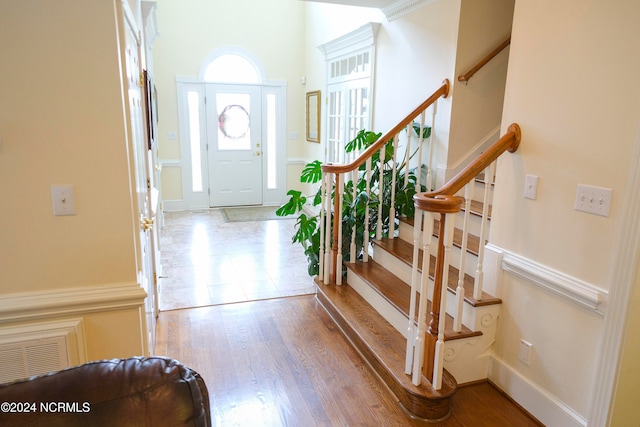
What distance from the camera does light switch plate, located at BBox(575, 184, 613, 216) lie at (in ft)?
5.83

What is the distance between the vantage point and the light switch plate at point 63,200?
5.31ft

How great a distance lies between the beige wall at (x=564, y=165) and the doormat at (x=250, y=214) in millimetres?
4499

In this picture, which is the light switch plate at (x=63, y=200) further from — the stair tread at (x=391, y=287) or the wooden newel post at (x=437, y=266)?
the stair tread at (x=391, y=287)

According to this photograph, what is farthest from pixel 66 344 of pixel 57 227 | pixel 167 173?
pixel 167 173

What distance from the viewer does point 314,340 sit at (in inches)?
115

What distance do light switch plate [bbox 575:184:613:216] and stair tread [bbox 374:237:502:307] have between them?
0.71 meters

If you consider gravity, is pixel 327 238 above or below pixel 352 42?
below

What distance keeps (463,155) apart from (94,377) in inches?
121

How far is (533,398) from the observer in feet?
7.17

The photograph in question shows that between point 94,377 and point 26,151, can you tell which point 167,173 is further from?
point 94,377

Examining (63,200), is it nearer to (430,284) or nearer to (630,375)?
(430,284)

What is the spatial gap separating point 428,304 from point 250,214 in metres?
4.48

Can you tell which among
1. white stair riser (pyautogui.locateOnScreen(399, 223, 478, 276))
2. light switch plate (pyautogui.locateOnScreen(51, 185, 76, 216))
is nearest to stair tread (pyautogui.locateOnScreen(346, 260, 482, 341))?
white stair riser (pyautogui.locateOnScreen(399, 223, 478, 276))

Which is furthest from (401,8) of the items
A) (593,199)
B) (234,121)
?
(234,121)
